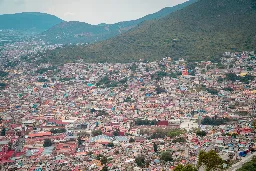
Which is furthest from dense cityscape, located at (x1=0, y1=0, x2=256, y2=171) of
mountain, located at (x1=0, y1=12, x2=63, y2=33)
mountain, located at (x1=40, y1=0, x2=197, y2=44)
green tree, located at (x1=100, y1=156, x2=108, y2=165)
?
mountain, located at (x1=0, y1=12, x2=63, y2=33)

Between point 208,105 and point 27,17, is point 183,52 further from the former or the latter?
point 27,17

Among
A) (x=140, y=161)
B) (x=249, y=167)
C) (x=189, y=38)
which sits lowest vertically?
(x=140, y=161)

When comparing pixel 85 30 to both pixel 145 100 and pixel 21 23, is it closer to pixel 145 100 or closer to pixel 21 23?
pixel 21 23

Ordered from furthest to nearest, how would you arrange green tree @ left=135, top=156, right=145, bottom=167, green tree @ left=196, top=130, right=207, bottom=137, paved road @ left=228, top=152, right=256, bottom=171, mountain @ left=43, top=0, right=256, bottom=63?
mountain @ left=43, top=0, right=256, bottom=63, green tree @ left=196, top=130, right=207, bottom=137, green tree @ left=135, top=156, right=145, bottom=167, paved road @ left=228, top=152, right=256, bottom=171

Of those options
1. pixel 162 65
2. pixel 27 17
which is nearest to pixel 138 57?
pixel 162 65

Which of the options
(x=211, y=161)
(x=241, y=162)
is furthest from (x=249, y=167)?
(x=241, y=162)

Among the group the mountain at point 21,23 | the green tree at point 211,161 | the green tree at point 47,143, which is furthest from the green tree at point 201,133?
the mountain at point 21,23

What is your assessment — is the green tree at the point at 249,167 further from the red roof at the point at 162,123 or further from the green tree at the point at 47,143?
the green tree at the point at 47,143

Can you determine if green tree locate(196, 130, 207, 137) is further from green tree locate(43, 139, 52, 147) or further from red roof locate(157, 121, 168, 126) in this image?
green tree locate(43, 139, 52, 147)

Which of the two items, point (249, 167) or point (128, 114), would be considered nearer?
point (249, 167)
